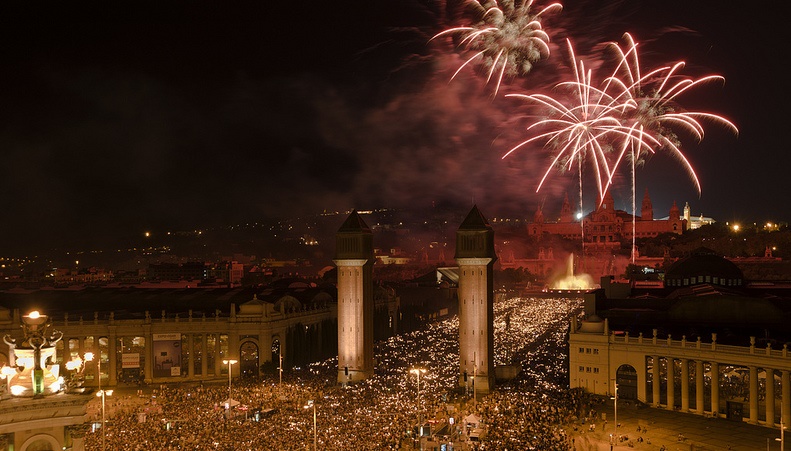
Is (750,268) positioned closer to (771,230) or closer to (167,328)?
(771,230)

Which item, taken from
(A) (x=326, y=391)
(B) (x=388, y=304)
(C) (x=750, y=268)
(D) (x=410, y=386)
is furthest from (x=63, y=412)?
(C) (x=750, y=268)

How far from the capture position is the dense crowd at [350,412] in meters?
38.8

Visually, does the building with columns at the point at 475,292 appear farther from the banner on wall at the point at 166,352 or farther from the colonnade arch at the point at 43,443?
the colonnade arch at the point at 43,443

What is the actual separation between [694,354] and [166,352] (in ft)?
173

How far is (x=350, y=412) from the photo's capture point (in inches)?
1868

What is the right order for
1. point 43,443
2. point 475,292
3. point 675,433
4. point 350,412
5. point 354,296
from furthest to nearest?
point 354,296 → point 475,292 → point 350,412 → point 675,433 → point 43,443

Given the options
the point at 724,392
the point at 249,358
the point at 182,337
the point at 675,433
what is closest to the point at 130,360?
the point at 182,337

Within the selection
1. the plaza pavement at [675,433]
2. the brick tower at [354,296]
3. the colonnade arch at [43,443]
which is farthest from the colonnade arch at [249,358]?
the colonnade arch at [43,443]

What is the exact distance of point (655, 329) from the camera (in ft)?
196

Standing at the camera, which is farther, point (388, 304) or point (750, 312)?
point (388, 304)

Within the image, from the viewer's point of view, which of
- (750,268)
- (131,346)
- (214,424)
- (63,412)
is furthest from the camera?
(750,268)

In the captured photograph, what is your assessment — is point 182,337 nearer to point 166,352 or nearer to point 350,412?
point 166,352

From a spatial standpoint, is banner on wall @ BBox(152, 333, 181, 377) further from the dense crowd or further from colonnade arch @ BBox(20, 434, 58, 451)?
colonnade arch @ BBox(20, 434, 58, 451)

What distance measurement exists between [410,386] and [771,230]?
157809 millimetres
